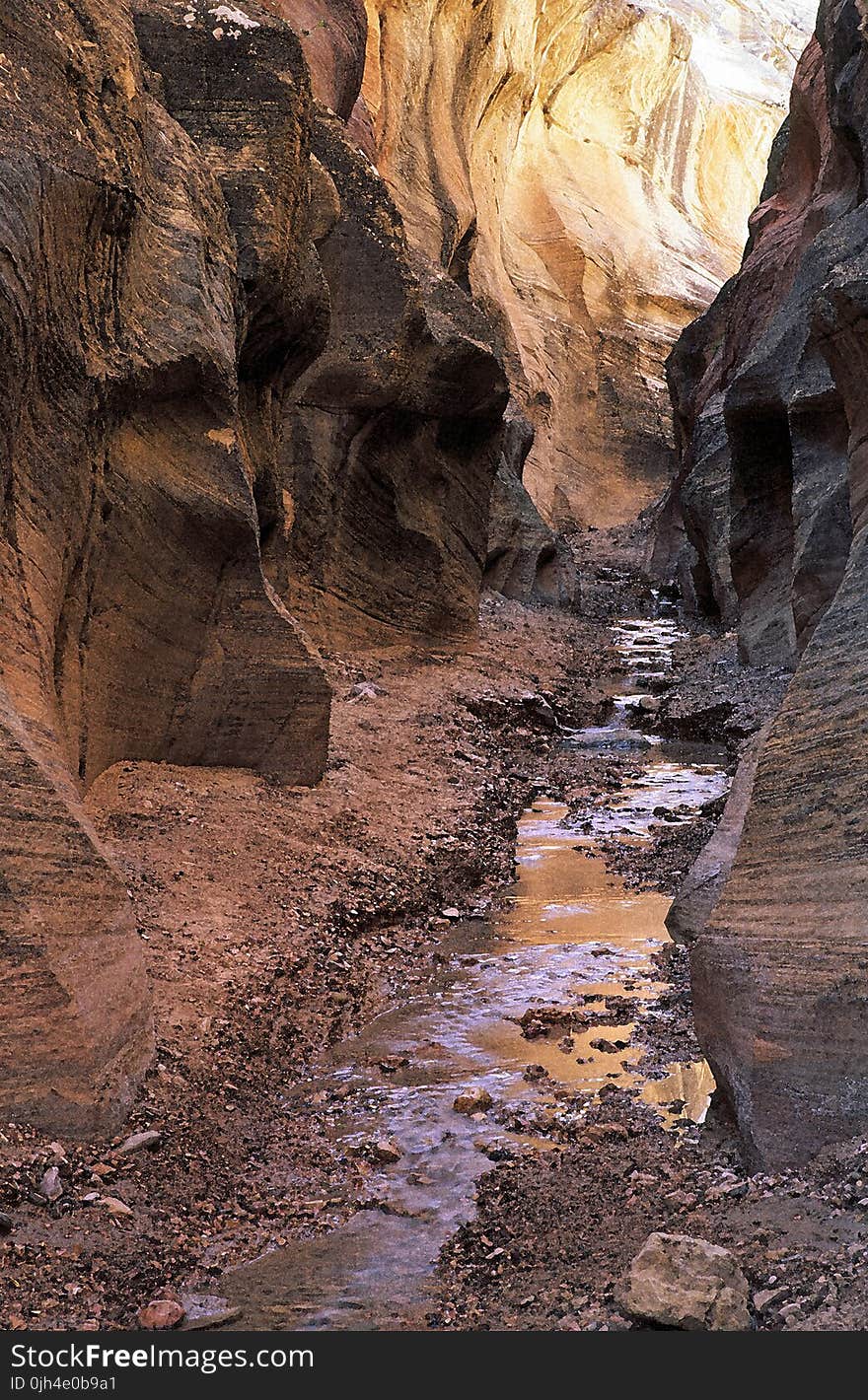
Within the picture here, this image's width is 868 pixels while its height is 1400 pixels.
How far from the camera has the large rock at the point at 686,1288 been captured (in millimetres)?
2711

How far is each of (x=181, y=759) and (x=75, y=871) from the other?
3.22m

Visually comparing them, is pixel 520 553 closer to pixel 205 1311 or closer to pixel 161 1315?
pixel 205 1311

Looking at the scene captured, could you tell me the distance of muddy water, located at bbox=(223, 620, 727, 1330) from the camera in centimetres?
351

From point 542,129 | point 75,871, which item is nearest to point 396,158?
point 542,129

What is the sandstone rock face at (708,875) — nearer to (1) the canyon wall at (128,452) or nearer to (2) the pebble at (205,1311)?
(1) the canyon wall at (128,452)

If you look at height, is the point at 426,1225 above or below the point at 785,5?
below

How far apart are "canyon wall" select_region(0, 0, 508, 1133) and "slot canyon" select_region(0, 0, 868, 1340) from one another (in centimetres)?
3

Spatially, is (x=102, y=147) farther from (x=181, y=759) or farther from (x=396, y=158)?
(x=396, y=158)

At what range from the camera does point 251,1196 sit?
409 centimetres

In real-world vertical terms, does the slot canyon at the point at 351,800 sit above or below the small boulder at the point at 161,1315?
above

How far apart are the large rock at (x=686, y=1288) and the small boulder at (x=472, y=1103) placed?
192 cm

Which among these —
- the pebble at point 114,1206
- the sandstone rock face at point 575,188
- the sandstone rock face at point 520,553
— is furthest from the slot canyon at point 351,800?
the sandstone rock face at point 575,188

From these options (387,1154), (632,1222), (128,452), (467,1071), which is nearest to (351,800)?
(128,452)

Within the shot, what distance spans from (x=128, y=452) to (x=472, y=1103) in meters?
4.09
